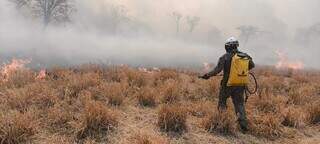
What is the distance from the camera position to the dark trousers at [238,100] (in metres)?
8.75

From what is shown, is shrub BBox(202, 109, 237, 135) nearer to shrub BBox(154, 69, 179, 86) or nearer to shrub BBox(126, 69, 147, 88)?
shrub BBox(126, 69, 147, 88)

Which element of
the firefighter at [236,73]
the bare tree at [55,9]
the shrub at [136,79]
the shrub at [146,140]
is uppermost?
the bare tree at [55,9]

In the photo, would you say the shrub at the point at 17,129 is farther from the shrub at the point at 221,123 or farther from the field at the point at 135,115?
the shrub at the point at 221,123

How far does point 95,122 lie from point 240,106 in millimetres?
2997

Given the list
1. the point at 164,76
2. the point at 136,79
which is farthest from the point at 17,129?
the point at 164,76

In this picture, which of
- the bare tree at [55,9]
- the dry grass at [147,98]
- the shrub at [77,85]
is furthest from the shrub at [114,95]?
the bare tree at [55,9]

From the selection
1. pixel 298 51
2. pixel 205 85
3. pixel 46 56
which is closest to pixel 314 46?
pixel 298 51

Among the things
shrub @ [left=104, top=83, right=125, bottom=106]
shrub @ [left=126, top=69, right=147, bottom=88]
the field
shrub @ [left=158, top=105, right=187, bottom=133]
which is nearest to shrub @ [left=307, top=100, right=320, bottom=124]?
the field

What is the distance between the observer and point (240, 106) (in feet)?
29.2

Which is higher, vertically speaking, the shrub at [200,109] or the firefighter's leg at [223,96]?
the firefighter's leg at [223,96]

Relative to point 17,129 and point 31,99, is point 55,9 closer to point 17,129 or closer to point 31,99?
point 31,99

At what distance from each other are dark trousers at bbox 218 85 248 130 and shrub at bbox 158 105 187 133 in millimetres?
1002

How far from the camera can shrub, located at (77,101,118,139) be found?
7.62 meters

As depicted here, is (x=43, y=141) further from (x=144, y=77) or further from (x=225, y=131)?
(x=144, y=77)
